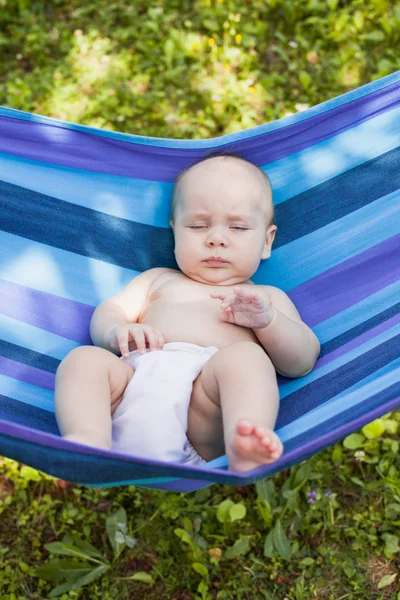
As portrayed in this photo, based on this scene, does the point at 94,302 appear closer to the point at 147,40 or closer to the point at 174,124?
the point at 174,124

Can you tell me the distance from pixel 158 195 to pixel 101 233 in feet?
0.77

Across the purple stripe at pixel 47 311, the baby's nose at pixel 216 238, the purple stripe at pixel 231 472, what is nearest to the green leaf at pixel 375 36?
the baby's nose at pixel 216 238

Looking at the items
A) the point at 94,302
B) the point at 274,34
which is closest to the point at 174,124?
the point at 274,34

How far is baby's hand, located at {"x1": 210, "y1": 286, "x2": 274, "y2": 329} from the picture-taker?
6.35ft

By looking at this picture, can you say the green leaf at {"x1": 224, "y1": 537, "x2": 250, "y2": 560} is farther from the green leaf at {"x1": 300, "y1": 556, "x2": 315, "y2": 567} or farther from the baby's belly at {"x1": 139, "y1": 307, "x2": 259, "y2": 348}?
the baby's belly at {"x1": 139, "y1": 307, "x2": 259, "y2": 348}

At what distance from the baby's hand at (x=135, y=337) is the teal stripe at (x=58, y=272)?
0.27m

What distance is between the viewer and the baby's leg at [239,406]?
5.18 ft

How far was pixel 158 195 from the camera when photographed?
8.07 ft

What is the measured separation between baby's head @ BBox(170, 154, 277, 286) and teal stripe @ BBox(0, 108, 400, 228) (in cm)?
13

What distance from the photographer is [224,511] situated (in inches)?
93.8

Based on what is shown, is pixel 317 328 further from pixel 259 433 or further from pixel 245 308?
pixel 259 433

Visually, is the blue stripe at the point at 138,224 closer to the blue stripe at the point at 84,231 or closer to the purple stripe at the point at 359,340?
the blue stripe at the point at 84,231

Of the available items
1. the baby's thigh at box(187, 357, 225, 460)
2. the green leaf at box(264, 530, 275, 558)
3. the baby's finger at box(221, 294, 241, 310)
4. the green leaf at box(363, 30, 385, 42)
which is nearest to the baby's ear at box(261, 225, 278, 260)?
the baby's finger at box(221, 294, 241, 310)

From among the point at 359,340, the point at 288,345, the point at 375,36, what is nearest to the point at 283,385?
the point at 288,345
